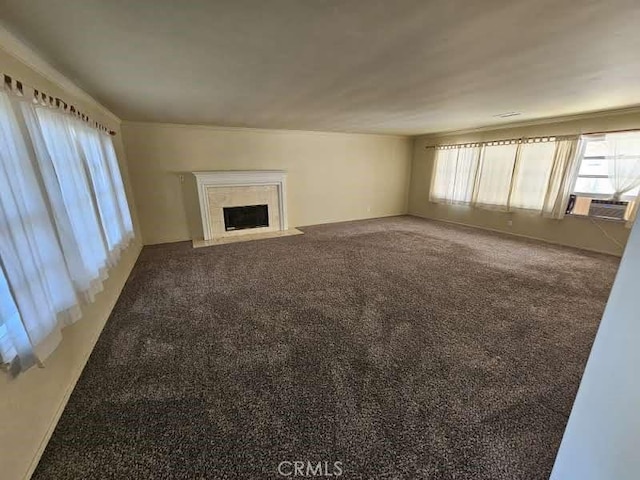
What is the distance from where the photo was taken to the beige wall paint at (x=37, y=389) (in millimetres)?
1164

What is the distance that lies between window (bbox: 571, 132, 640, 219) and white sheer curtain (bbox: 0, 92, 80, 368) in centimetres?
643

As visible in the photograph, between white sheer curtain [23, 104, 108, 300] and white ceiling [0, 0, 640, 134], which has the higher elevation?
white ceiling [0, 0, 640, 134]

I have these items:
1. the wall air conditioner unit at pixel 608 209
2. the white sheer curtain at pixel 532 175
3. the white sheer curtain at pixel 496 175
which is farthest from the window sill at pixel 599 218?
the white sheer curtain at pixel 496 175

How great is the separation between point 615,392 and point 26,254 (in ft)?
7.80

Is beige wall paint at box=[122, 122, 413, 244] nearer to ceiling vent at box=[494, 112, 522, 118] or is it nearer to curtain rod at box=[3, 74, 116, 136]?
curtain rod at box=[3, 74, 116, 136]

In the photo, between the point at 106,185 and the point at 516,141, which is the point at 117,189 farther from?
the point at 516,141

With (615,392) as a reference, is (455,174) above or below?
above

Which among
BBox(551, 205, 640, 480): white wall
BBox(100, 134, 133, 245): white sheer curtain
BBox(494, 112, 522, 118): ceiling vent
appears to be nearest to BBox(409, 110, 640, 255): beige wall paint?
BBox(494, 112, 522, 118): ceiling vent

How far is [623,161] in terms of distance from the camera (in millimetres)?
3916

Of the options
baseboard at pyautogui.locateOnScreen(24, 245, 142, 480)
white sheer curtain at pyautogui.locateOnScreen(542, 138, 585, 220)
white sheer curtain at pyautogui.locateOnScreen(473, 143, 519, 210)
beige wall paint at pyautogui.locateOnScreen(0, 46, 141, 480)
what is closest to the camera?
beige wall paint at pyautogui.locateOnScreen(0, 46, 141, 480)

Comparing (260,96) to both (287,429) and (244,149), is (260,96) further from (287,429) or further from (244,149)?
(287,429)

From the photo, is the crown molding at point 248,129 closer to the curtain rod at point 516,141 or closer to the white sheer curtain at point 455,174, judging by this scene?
the white sheer curtain at point 455,174

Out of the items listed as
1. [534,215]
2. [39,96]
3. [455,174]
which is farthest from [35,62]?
[534,215]

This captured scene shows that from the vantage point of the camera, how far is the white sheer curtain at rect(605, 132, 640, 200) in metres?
3.82
